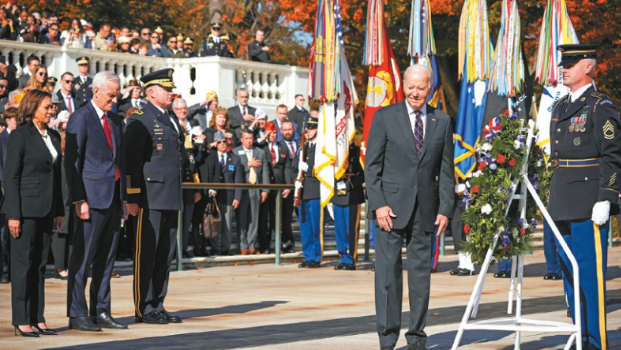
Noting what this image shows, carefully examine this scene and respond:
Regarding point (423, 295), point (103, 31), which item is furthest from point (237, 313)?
point (103, 31)

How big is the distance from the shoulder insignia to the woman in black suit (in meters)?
4.52

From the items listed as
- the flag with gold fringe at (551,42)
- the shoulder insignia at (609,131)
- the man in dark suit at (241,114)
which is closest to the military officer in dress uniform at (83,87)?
the man in dark suit at (241,114)

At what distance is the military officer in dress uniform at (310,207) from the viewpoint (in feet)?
54.0

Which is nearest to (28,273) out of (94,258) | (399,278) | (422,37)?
(94,258)

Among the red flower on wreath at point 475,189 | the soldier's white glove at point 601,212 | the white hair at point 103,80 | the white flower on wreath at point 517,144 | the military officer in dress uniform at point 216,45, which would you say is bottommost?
the soldier's white glove at point 601,212

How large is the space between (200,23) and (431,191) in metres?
37.4

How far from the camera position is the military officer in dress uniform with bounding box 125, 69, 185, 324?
978cm

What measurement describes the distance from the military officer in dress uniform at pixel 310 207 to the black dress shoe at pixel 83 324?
7389 millimetres

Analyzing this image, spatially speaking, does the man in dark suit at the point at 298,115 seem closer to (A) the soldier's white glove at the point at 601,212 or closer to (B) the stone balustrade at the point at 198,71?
(B) the stone balustrade at the point at 198,71

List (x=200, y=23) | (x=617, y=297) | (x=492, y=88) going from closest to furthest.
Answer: (x=617, y=297)
(x=492, y=88)
(x=200, y=23)

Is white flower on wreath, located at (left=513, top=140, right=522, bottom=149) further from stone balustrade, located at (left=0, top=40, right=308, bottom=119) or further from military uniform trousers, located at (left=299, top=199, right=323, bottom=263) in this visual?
stone balustrade, located at (left=0, top=40, right=308, bottom=119)

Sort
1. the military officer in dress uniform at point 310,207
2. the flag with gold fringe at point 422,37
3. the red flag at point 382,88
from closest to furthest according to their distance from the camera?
the flag with gold fringe at point 422,37, the red flag at point 382,88, the military officer in dress uniform at point 310,207

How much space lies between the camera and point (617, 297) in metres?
12.1

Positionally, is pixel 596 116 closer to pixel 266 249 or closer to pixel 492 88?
pixel 492 88
